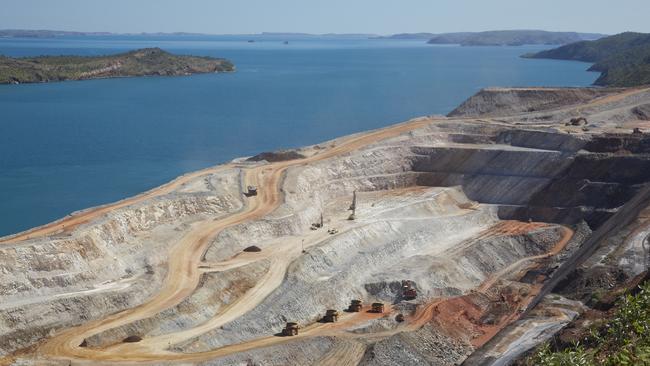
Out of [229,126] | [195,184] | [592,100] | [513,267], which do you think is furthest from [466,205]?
[229,126]

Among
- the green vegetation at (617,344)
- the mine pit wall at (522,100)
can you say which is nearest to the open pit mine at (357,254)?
the green vegetation at (617,344)

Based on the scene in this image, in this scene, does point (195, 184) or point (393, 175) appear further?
point (393, 175)

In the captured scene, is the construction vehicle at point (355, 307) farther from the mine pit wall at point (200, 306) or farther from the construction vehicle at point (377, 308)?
the mine pit wall at point (200, 306)

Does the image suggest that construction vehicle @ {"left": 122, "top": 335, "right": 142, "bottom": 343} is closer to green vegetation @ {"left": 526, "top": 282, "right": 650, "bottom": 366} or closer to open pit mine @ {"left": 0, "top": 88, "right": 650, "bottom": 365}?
open pit mine @ {"left": 0, "top": 88, "right": 650, "bottom": 365}

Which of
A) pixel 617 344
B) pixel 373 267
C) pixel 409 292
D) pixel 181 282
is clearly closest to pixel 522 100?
pixel 373 267

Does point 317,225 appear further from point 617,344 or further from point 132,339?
point 617,344

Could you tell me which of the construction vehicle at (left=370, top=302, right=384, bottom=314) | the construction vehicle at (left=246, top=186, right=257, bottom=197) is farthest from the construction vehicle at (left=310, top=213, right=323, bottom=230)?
the construction vehicle at (left=370, top=302, right=384, bottom=314)

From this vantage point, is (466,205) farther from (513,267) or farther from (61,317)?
(61,317)
